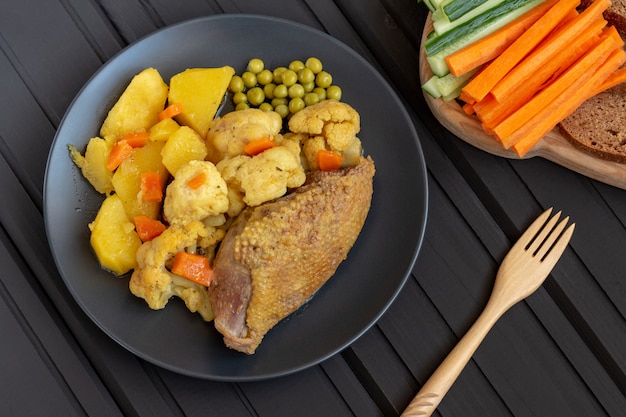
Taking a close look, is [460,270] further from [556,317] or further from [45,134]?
[45,134]

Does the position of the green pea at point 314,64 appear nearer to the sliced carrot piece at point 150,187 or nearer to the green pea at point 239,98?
the green pea at point 239,98

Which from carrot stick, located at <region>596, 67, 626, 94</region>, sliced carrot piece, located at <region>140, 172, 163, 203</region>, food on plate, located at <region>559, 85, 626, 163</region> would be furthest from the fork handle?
sliced carrot piece, located at <region>140, 172, 163, 203</region>

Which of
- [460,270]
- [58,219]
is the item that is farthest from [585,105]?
[58,219]

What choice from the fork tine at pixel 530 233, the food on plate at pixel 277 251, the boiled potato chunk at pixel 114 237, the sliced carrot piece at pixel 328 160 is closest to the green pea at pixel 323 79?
the sliced carrot piece at pixel 328 160

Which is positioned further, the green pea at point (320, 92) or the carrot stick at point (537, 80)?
the green pea at point (320, 92)

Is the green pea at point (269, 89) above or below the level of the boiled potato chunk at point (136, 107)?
below

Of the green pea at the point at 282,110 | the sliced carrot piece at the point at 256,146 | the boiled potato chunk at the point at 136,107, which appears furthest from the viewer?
the green pea at the point at 282,110
